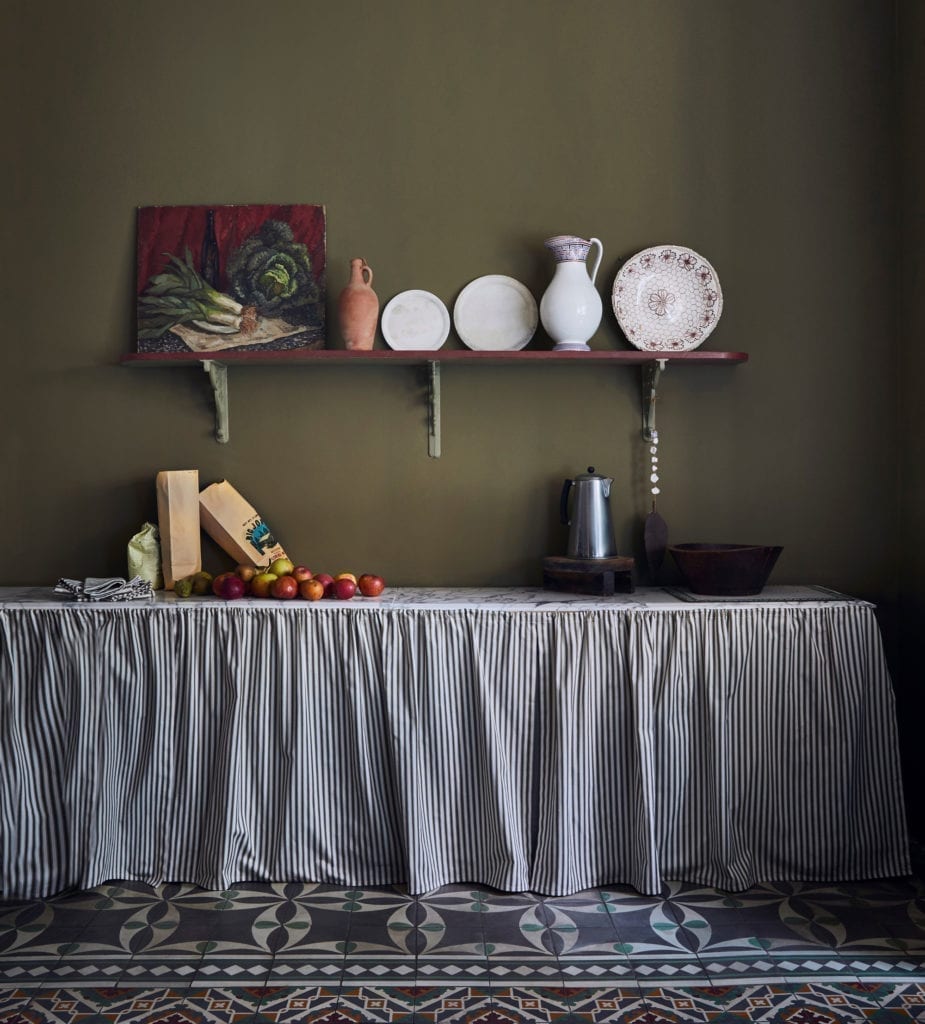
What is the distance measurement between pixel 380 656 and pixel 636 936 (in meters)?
1.01

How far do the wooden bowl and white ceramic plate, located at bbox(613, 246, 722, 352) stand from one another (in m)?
0.72

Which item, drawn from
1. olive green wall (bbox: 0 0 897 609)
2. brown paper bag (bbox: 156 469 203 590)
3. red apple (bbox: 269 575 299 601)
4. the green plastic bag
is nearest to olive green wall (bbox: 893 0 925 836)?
olive green wall (bbox: 0 0 897 609)

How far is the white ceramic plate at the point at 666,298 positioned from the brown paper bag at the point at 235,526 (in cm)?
137

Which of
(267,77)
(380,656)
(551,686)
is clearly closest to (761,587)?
(551,686)

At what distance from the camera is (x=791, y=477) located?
333 cm

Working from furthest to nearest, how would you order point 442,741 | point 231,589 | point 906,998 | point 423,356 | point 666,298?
point 666,298 → point 423,356 → point 231,589 → point 442,741 → point 906,998

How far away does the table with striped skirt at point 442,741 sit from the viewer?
2.85 m

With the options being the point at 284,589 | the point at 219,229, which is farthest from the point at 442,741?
the point at 219,229

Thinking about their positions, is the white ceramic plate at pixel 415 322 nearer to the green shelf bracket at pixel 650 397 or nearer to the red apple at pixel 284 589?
the green shelf bracket at pixel 650 397

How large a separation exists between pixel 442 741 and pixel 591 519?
84cm

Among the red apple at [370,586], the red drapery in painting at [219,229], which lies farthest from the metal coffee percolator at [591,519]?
the red drapery in painting at [219,229]

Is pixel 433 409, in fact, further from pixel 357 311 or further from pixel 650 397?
pixel 650 397

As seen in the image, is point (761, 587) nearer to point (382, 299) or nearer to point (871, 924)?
point (871, 924)

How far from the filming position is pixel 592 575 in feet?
10.1
